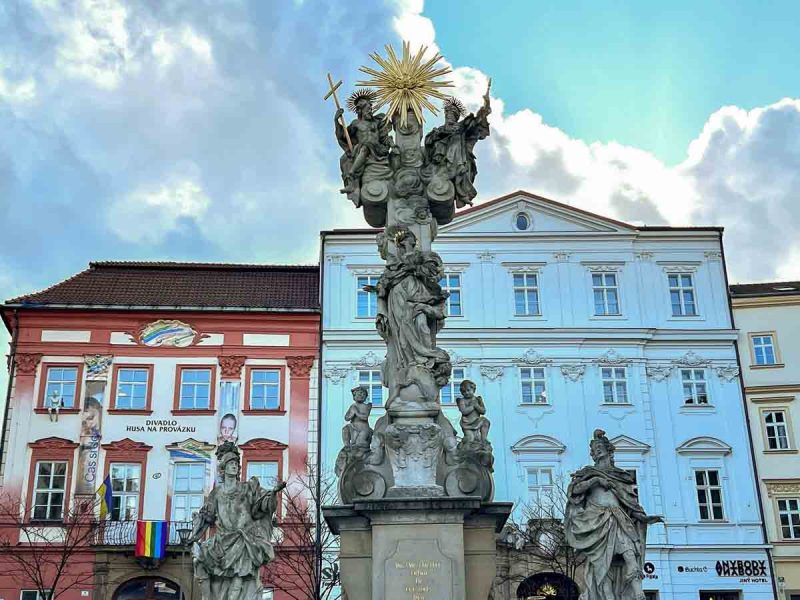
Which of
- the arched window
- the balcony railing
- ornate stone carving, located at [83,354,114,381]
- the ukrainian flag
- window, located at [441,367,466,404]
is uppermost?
the arched window

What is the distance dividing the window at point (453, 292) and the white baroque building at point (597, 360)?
0.18ft

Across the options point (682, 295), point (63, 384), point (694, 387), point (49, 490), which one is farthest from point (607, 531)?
point (63, 384)

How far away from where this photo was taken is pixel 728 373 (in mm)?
30234

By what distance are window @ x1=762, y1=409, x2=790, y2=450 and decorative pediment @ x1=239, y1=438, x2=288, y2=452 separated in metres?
15.2

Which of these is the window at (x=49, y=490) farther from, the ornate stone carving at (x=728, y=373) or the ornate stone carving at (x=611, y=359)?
the ornate stone carving at (x=728, y=373)

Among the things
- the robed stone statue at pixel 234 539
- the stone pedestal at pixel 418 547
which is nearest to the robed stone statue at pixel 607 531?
the stone pedestal at pixel 418 547

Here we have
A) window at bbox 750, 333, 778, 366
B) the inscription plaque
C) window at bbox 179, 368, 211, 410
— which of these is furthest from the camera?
window at bbox 750, 333, 778, 366

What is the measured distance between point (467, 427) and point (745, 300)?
23.4 meters

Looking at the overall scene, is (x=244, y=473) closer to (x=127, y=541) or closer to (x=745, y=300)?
(x=127, y=541)

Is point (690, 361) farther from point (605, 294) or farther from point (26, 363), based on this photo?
point (26, 363)

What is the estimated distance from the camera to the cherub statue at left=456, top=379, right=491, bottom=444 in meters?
10.8

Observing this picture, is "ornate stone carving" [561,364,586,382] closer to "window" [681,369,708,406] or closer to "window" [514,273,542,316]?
"window" [514,273,542,316]

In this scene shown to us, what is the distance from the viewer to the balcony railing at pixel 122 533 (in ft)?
88.5


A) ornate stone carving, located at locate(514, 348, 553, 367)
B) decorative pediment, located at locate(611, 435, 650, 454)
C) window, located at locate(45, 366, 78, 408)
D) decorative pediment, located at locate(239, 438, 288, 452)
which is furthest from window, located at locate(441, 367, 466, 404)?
window, located at locate(45, 366, 78, 408)
